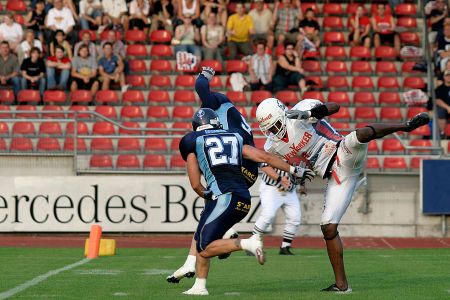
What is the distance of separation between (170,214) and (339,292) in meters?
8.38

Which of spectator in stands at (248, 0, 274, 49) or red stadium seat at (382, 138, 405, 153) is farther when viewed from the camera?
spectator in stands at (248, 0, 274, 49)

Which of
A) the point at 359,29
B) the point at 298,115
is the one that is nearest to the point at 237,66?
the point at 359,29

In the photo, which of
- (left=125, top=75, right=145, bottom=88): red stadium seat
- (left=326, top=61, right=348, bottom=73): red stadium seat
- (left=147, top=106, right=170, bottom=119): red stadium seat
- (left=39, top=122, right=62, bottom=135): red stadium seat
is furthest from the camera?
(left=326, top=61, right=348, bottom=73): red stadium seat

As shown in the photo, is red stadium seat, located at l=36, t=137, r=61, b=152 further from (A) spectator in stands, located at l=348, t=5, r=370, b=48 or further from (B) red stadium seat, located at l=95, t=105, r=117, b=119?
(A) spectator in stands, located at l=348, t=5, r=370, b=48

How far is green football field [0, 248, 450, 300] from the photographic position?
8867 mm

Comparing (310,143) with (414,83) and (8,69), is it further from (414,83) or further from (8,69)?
(414,83)

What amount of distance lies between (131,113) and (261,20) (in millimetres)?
3550

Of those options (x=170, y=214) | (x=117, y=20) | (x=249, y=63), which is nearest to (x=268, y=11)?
(x=249, y=63)

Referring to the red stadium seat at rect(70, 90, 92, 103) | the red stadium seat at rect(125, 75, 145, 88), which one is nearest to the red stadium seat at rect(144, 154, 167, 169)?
the red stadium seat at rect(70, 90, 92, 103)

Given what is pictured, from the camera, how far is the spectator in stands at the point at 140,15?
68.8ft

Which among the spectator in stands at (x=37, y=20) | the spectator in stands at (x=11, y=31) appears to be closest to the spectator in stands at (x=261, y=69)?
the spectator in stands at (x=37, y=20)

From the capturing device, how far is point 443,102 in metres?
19.2

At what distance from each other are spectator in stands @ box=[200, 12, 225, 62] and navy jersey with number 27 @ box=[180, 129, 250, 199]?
11.6 meters

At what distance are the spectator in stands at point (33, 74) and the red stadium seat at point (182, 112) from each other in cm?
248
